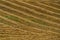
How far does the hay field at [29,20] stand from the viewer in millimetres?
1364

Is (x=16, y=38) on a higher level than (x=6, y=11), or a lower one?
lower

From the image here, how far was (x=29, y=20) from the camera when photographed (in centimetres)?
146

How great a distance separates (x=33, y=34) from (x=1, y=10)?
Result: 433 millimetres

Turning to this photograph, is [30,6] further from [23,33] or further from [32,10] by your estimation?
[23,33]

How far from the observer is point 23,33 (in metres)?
1.37

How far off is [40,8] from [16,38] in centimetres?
44

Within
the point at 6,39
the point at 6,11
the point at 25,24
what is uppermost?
the point at 6,11

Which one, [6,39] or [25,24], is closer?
[6,39]

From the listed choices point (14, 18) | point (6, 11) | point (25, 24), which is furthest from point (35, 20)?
point (6, 11)

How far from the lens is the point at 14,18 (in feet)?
4.79

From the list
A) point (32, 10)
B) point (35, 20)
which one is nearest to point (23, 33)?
point (35, 20)

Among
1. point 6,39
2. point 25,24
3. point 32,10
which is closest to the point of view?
point 6,39

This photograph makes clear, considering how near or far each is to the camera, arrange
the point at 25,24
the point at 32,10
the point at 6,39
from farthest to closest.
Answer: the point at 32,10 → the point at 25,24 → the point at 6,39

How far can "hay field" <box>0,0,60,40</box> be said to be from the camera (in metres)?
1.36
